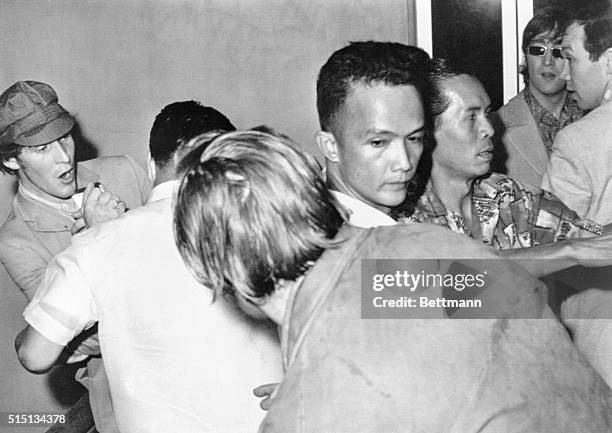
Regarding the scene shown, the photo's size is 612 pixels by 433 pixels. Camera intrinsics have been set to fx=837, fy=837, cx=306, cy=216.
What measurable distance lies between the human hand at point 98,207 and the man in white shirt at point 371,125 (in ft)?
0.99

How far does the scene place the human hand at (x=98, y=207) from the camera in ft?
3.71

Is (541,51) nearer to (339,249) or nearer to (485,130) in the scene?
(485,130)

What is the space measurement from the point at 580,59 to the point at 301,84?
1.43 ft

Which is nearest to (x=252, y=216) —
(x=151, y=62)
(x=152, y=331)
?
(x=152, y=331)

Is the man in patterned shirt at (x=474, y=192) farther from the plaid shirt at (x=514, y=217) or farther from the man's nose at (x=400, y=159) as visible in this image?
the man's nose at (x=400, y=159)

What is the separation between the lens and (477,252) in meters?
0.66

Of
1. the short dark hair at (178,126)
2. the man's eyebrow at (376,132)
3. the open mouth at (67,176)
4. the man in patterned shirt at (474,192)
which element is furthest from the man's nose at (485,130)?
the open mouth at (67,176)

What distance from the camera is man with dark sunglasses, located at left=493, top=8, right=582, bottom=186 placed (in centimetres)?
138

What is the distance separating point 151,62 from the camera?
1.39m

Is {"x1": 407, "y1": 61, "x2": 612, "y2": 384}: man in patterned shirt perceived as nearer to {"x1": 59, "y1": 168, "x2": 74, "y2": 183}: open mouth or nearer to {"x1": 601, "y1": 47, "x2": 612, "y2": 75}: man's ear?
{"x1": 601, "y1": 47, "x2": 612, "y2": 75}: man's ear

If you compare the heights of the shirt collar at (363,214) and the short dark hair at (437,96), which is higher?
the short dark hair at (437,96)

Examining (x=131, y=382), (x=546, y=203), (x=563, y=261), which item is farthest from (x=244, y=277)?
(x=546, y=203)

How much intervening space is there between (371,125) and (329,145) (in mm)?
60

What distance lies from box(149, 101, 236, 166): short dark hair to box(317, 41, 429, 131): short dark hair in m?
0.13
